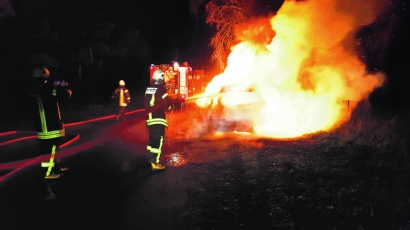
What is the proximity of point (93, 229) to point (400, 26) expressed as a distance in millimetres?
11541

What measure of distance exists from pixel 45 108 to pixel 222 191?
343 cm

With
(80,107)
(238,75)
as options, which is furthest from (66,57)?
(238,75)

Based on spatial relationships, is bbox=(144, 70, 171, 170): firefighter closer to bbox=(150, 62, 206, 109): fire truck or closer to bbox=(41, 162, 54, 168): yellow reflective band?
bbox=(41, 162, 54, 168): yellow reflective band

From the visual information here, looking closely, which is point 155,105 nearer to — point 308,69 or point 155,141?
point 155,141

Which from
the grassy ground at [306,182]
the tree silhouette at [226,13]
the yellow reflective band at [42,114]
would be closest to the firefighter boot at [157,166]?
the grassy ground at [306,182]

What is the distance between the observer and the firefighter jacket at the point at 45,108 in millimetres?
5438

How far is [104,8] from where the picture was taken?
720 inches

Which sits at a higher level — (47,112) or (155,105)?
(155,105)

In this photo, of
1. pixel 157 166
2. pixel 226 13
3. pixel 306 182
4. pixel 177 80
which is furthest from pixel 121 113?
pixel 306 182

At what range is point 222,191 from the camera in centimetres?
510

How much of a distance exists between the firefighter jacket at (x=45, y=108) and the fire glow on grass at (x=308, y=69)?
569 cm

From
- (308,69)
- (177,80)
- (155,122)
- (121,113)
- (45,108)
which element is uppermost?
(308,69)

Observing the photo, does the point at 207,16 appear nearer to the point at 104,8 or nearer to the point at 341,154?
the point at 104,8

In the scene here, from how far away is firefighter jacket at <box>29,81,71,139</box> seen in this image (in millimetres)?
5438
